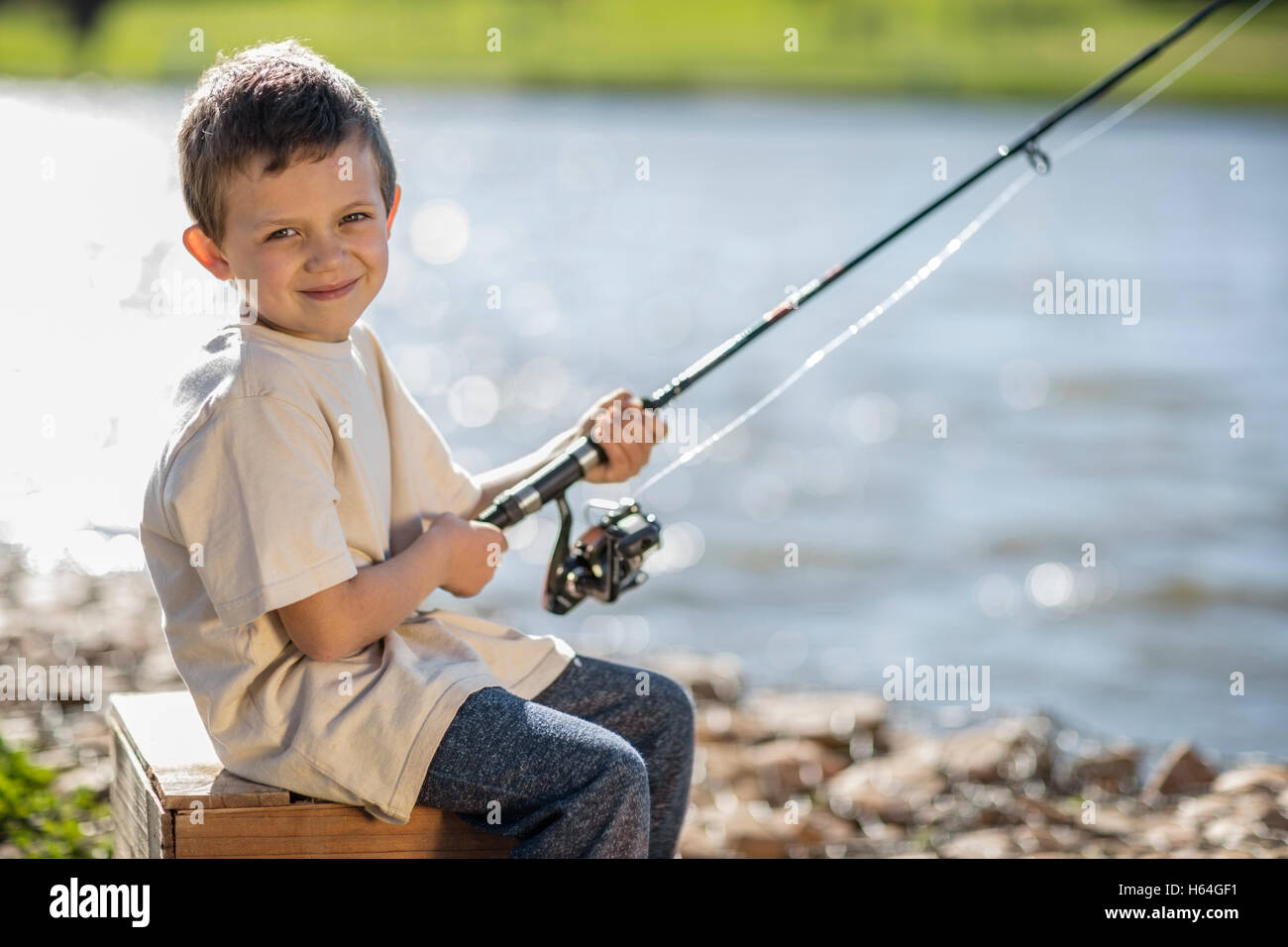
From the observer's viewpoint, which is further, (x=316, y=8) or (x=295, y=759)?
(x=316, y=8)

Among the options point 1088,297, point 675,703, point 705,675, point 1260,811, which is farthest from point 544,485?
point 1088,297

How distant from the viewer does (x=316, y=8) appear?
33438 millimetres

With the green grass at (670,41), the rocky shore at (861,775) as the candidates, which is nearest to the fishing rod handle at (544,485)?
the rocky shore at (861,775)

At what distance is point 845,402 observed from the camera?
31.9 feet

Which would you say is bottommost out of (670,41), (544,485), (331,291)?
(544,485)

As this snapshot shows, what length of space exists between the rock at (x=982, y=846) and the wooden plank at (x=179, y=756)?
73.2 inches

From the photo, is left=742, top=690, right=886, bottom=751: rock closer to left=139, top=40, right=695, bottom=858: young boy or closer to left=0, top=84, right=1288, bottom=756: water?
left=0, top=84, right=1288, bottom=756: water

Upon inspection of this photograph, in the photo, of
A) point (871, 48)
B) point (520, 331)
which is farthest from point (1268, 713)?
point (871, 48)

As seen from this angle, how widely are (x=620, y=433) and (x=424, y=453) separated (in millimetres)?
320

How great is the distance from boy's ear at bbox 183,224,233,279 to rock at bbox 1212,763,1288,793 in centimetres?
286

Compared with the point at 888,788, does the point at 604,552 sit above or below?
above

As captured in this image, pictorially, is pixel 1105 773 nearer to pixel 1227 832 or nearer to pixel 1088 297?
pixel 1227 832
